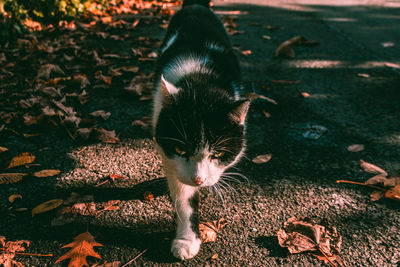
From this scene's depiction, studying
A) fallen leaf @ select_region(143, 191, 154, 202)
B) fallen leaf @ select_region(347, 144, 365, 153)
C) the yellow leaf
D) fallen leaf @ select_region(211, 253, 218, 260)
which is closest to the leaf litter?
fallen leaf @ select_region(347, 144, 365, 153)

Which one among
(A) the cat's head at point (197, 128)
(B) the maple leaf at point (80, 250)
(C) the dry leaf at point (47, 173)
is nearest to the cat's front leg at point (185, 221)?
(A) the cat's head at point (197, 128)

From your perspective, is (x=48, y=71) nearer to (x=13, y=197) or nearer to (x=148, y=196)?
(x=13, y=197)

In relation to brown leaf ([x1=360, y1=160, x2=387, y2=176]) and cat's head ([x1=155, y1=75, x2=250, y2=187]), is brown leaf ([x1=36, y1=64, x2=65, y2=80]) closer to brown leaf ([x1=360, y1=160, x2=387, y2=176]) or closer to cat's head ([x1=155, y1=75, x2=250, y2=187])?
cat's head ([x1=155, y1=75, x2=250, y2=187])

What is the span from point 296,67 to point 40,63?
3.20 m

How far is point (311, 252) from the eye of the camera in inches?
58.0

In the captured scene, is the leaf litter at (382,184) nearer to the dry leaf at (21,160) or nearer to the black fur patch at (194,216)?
the black fur patch at (194,216)

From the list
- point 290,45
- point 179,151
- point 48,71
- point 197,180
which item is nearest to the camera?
point 197,180

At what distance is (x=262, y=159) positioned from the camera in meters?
2.15

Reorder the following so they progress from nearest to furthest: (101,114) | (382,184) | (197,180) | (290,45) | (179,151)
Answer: (197,180) → (179,151) → (382,184) → (101,114) → (290,45)

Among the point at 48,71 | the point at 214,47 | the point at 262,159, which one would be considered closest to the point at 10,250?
the point at 262,159

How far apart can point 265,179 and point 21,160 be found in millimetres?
1732

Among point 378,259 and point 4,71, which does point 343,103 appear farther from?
point 4,71

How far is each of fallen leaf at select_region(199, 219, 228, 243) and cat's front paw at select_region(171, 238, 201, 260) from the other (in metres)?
0.08

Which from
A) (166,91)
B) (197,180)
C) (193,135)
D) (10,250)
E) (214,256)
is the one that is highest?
(166,91)
